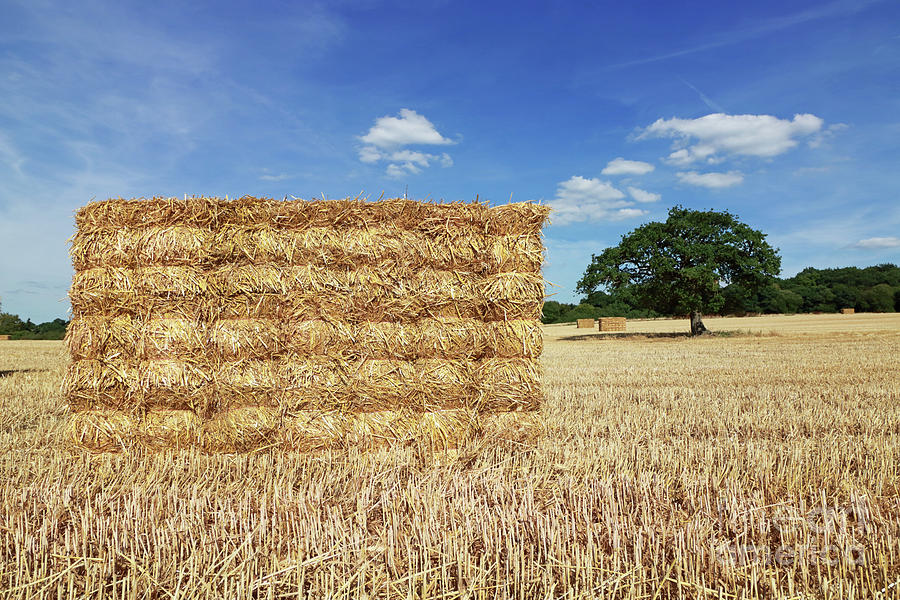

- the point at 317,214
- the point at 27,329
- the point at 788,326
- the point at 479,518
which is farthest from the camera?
the point at 27,329

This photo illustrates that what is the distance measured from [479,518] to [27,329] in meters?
65.4

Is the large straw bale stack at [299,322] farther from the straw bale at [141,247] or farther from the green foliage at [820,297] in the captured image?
the green foliage at [820,297]

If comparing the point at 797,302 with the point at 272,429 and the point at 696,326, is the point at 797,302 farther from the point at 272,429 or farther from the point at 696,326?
the point at 272,429

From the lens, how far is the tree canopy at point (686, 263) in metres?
33.2

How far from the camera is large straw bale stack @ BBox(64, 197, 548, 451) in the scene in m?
6.36

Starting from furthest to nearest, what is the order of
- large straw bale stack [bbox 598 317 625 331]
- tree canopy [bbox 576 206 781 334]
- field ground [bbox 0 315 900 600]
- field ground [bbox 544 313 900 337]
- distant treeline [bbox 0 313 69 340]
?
1. distant treeline [bbox 0 313 69 340]
2. large straw bale stack [bbox 598 317 625 331]
3. field ground [bbox 544 313 900 337]
4. tree canopy [bbox 576 206 781 334]
5. field ground [bbox 0 315 900 600]

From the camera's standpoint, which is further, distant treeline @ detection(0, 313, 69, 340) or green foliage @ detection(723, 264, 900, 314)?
green foliage @ detection(723, 264, 900, 314)

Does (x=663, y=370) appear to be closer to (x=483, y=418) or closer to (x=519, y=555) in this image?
(x=483, y=418)

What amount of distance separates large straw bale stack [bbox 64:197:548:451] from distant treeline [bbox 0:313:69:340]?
172 feet

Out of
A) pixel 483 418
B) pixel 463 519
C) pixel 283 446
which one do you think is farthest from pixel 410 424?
pixel 463 519

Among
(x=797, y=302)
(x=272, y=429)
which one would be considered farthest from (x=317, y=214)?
(x=797, y=302)

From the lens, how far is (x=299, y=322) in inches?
252

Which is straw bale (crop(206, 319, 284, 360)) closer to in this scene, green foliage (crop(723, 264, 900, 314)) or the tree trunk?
the tree trunk

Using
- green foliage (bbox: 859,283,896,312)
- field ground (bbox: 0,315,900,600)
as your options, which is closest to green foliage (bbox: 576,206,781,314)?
field ground (bbox: 0,315,900,600)
